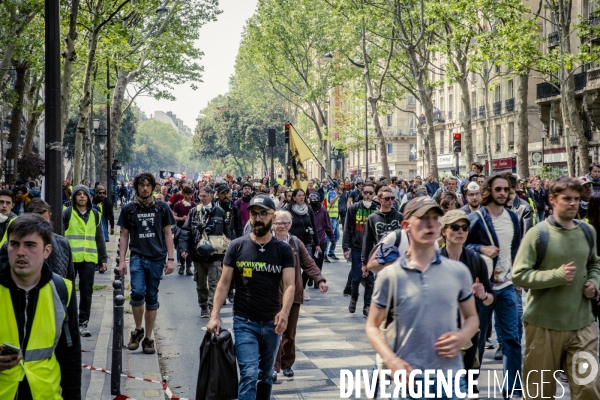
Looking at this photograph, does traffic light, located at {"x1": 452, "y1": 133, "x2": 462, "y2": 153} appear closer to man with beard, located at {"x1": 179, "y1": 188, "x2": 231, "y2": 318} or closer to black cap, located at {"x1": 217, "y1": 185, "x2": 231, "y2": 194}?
black cap, located at {"x1": 217, "y1": 185, "x2": 231, "y2": 194}

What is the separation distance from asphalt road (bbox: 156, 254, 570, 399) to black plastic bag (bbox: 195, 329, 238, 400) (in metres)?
1.64

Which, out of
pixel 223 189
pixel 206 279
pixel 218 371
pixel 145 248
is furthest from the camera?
pixel 223 189

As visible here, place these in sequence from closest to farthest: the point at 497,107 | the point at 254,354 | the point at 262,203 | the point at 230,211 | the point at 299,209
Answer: the point at 254,354
the point at 262,203
the point at 230,211
the point at 299,209
the point at 497,107

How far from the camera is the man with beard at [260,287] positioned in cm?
594

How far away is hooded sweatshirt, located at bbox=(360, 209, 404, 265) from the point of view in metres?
9.98

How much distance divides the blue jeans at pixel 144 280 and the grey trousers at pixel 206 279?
2534mm

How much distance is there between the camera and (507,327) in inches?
269

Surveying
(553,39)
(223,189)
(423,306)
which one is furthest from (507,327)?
(553,39)

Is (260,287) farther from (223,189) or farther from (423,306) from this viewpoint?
(223,189)

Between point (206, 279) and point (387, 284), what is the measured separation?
7910 millimetres

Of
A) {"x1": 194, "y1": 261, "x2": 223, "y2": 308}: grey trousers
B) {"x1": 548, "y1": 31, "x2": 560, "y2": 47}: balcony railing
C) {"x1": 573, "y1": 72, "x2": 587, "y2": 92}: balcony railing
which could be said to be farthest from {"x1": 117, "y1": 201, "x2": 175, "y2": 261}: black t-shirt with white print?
{"x1": 548, "y1": 31, "x2": 560, "y2": 47}: balcony railing

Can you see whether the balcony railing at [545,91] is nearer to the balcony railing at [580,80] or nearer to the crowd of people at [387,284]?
the balcony railing at [580,80]

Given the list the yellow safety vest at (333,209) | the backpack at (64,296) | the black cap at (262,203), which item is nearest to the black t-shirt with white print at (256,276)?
the black cap at (262,203)

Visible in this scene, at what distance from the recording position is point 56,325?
12.8 feet
